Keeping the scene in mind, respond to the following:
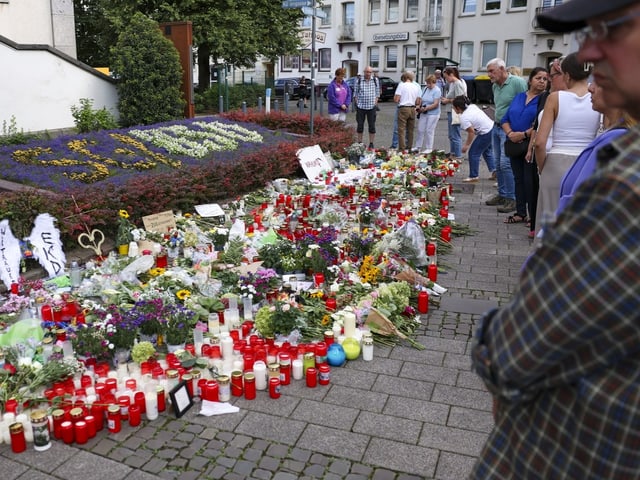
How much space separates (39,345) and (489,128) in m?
7.63

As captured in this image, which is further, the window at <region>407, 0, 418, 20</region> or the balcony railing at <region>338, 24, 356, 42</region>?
the balcony railing at <region>338, 24, 356, 42</region>

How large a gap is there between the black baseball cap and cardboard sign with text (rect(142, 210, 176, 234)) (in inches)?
229

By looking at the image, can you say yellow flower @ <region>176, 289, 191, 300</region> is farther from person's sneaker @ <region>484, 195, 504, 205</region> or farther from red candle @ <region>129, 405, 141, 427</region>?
person's sneaker @ <region>484, 195, 504, 205</region>

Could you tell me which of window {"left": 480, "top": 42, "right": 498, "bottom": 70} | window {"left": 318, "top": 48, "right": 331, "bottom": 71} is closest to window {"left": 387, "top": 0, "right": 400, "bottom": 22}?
window {"left": 318, "top": 48, "right": 331, "bottom": 71}

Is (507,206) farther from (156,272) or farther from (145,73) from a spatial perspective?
(145,73)

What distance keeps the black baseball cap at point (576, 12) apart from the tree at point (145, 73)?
11657mm

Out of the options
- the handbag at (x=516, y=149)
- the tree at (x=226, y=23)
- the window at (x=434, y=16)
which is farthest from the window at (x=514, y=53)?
the handbag at (x=516, y=149)

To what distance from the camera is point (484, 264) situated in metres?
6.38

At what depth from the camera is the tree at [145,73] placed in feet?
39.3

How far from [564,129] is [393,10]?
43761 mm

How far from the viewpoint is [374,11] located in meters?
46.7

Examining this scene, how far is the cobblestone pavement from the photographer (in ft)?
9.75

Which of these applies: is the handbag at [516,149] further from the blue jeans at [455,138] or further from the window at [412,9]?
the window at [412,9]

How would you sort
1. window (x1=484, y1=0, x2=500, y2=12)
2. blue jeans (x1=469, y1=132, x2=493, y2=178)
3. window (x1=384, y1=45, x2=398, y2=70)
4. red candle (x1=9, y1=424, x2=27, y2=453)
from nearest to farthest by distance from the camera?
red candle (x1=9, y1=424, x2=27, y2=453)
blue jeans (x1=469, y1=132, x2=493, y2=178)
window (x1=484, y1=0, x2=500, y2=12)
window (x1=384, y1=45, x2=398, y2=70)
